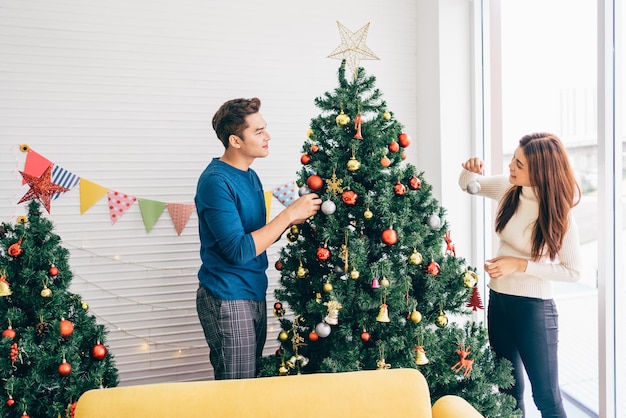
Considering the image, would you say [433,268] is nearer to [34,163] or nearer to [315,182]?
[315,182]

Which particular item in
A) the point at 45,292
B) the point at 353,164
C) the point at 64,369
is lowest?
the point at 64,369

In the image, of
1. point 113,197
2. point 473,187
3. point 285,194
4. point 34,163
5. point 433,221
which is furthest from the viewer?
point 285,194

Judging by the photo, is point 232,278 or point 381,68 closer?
point 232,278

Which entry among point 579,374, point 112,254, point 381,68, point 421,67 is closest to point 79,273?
point 112,254

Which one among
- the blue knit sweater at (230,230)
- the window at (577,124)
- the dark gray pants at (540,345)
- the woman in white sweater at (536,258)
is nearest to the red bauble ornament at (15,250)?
the blue knit sweater at (230,230)

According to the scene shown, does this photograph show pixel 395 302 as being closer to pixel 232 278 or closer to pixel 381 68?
pixel 232 278

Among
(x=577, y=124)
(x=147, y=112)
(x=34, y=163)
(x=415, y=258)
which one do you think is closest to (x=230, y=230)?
(x=415, y=258)

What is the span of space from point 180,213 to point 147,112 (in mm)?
566

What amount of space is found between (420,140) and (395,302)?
158cm

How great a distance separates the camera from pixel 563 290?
2.47 metres

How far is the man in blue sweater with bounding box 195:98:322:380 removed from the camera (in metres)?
1.91

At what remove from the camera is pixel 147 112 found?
280 centimetres

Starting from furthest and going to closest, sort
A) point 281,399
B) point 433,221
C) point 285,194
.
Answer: point 285,194, point 433,221, point 281,399

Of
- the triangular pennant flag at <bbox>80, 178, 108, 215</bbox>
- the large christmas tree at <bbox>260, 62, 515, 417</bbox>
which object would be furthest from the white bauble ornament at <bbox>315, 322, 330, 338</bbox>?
the triangular pennant flag at <bbox>80, 178, 108, 215</bbox>
